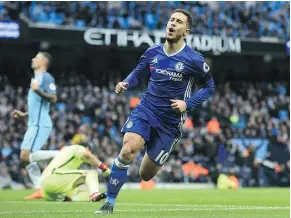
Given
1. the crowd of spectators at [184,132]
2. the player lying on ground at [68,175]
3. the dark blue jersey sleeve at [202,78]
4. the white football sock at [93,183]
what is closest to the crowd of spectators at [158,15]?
the crowd of spectators at [184,132]

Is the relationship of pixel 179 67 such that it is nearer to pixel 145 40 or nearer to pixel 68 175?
pixel 68 175

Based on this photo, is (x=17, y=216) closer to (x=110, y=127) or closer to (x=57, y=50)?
(x=110, y=127)

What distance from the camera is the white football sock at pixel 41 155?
495 inches

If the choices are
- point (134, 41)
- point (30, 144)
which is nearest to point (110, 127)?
point (134, 41)

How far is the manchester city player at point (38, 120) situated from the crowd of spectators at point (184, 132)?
775 centimetres

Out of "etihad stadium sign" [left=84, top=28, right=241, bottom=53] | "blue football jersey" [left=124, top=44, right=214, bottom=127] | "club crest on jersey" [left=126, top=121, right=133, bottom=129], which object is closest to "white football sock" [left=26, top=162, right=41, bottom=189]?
"blue football jersey" [left=124, top=44, right=214, bottom=127]

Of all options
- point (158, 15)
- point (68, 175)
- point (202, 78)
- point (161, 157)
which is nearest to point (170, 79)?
point (202, 78)

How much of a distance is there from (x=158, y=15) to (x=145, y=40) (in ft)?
5.17

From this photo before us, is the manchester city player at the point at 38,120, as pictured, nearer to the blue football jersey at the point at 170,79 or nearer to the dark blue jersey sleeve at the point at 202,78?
the blue football jersey at the point at 170,79

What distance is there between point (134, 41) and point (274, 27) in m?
7.20

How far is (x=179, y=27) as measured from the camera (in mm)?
8383

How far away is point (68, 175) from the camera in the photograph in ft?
36.7

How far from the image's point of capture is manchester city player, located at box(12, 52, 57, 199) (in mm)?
12602

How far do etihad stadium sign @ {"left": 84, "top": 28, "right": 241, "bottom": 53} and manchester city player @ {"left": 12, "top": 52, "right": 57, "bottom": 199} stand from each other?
14.6 metres
